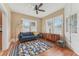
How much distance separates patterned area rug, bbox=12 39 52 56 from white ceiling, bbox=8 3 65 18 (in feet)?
2.22

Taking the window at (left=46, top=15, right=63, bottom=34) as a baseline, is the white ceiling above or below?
above

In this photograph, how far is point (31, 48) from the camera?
1.84m

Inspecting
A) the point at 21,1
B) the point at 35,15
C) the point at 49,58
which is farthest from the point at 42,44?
the point at 21,1

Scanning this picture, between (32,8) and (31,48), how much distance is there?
955mm

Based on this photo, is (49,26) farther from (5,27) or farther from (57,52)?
(5,27)

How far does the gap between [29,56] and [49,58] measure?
466mm

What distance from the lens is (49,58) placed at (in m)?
1.77

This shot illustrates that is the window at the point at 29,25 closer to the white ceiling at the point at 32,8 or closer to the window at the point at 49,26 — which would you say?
the white ceiling at the point at 32,8

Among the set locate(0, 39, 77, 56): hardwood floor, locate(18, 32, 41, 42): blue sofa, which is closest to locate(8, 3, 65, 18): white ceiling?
locate(18, 32, 41, 42): blue sofa

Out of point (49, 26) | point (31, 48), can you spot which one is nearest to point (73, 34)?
point (49, 26)

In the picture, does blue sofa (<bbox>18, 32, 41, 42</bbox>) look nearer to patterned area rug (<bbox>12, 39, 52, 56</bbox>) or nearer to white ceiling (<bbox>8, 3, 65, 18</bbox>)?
patterned area rug (<bbox>12, 39, 52, 56</bbox>)

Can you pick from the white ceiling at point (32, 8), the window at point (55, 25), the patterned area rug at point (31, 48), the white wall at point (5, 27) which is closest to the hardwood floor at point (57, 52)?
the patterned area rug at point (31, 48)

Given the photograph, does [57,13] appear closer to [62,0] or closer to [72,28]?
[62,0]

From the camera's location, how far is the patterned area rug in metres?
1.78
